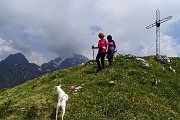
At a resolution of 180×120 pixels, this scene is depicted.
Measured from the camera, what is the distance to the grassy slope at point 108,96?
25828mm

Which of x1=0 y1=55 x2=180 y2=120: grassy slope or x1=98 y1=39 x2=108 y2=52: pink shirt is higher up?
x1=98 y1=39 x2=108 y2=52: pink shirt

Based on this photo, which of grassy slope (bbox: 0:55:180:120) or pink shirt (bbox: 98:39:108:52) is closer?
grassy slope (bbox: 0:55:180:120)

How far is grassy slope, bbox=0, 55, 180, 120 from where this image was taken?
2583 cm

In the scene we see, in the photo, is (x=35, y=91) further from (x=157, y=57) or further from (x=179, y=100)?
(x=157, y=57)

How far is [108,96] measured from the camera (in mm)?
28531

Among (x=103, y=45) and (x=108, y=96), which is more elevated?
(x=103, y=45)

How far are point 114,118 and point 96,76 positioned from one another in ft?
31.5

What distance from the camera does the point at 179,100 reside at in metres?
29.5

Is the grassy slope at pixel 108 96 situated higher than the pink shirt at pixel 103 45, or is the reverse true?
the pink shirt at pixel 103 45

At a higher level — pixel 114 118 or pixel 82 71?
pixel 82 71

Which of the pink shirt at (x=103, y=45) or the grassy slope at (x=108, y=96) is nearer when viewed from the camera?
the grassy slope at (x=108, y=96)

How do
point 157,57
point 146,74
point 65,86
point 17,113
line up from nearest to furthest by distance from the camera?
point 17,113 < point 65,86 < point 146,74 < point 157,57

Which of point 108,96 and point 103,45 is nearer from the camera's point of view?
point 108,96

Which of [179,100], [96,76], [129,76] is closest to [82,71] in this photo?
[96,76]
